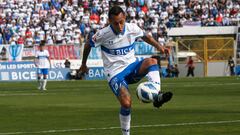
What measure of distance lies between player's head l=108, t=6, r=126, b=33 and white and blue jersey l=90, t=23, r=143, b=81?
0.12 m

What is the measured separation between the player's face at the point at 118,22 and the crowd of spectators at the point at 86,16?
43.6 meters

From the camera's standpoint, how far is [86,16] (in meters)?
63.3

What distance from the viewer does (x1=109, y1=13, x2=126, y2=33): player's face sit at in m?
14.1

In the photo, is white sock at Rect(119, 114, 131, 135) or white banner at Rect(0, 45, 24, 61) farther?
white banner at Rect(0, 45, 24, 61)

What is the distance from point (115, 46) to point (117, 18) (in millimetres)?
618

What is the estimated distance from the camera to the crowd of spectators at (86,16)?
A: 59.5 m

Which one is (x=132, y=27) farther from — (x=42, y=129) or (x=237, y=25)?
(x=237, y=25)

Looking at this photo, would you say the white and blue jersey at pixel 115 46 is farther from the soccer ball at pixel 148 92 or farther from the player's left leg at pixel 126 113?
the soccer ball at pixel 148 92

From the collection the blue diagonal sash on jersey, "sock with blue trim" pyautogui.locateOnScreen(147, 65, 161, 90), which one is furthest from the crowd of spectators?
"sock with blue trim" pyautogui.locateOnScreen(147, 65, 161, 90)

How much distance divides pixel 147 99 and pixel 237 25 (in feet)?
176

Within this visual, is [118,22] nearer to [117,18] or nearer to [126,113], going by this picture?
[117,18]

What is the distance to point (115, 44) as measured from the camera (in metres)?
14.5

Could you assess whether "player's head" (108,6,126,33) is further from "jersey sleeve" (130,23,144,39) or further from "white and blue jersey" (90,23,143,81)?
"jersey sleeve" (130,23,144,39)

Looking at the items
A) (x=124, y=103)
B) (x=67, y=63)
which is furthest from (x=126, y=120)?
(x=67, y=63)
